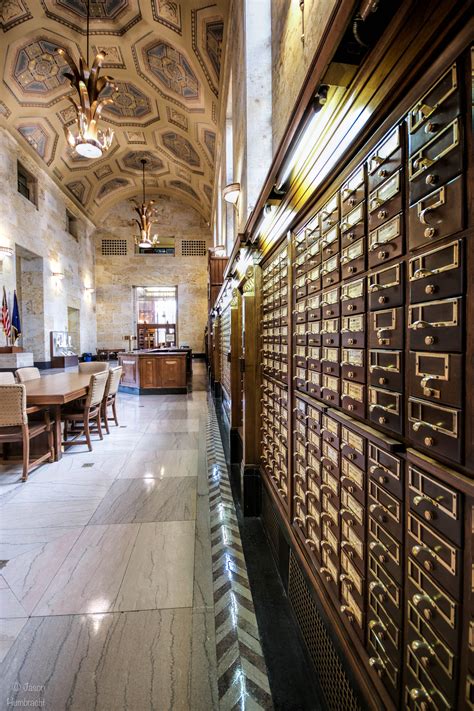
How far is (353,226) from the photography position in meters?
1.20

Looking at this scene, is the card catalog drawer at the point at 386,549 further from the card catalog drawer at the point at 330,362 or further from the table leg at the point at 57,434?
the table leg at the point at 57,434

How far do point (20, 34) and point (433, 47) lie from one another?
11.3 metres

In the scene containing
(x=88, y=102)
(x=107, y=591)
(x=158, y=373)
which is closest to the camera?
(x=107, y=591)

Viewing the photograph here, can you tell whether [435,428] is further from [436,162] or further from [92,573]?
[92,573]

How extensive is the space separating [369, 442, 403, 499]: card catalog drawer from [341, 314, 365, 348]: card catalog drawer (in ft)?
1.11

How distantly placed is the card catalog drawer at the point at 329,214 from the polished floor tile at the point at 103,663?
199 cm

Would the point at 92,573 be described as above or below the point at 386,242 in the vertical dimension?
below

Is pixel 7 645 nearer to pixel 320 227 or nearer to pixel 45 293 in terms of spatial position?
pixel 320 227

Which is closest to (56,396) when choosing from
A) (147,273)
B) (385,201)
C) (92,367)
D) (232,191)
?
(232,191)

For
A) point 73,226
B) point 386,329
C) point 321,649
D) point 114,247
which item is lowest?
point 321,649

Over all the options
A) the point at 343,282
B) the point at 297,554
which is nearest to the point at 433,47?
the point at 343,282

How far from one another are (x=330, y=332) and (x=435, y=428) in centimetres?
68

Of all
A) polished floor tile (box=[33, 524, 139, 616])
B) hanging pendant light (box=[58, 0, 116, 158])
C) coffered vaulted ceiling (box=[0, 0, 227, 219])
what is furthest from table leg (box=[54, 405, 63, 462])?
coffered vaulted ceiling (box=[0, 0, 227, 219])

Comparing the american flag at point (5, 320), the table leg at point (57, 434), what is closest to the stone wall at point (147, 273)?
the american flag at point (5, 320)
